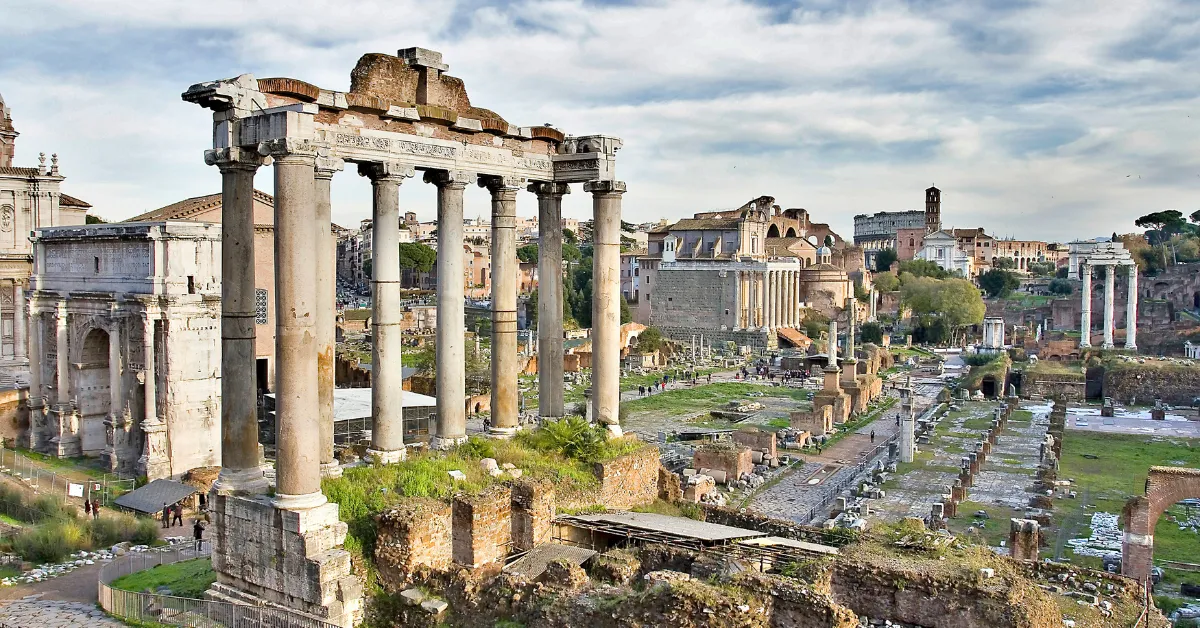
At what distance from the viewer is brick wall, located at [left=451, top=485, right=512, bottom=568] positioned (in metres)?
11.4

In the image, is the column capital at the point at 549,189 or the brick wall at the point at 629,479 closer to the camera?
the brick wall at the point at 629,479

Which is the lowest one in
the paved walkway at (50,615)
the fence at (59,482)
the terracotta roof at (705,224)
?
the fence at (59,482)

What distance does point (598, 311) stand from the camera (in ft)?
50.0

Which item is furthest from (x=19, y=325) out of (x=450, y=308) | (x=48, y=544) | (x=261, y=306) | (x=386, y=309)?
(x=386, y=309)

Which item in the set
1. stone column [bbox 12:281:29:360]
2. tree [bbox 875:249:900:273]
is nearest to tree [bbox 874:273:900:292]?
tree [bbox 875:249:900:273]

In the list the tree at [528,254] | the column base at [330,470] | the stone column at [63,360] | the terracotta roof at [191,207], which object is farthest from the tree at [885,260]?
the column base at [330,470]

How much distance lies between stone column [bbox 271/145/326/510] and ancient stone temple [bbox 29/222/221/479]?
16.7 m

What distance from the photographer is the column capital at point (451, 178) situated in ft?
44.4

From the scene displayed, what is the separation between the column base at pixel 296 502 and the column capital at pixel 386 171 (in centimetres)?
424

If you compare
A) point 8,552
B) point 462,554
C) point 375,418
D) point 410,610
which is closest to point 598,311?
point 375,418

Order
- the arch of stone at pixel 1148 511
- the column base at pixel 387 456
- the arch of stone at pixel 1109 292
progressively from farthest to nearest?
1. the arch of stone at pixel 1109 292
2. the arch of stone at pixel 1148 511
3. the column base at pixel 387 456

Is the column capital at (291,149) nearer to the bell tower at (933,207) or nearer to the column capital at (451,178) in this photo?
the column capital at (451,178)

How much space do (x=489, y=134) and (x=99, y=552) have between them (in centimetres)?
1067

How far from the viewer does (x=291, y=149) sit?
10.6 m
